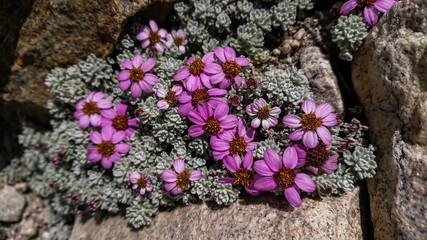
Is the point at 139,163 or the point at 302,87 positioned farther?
the point at 139,163

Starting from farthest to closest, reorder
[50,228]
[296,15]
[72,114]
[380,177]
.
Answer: [50,228]
[72,114]
[296,15]
[380,177]

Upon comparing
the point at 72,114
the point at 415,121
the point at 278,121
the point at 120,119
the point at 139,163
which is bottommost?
the point at 415,121

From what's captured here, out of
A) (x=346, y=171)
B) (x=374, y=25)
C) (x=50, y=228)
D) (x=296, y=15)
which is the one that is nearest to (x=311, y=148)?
(x=346, y=171)

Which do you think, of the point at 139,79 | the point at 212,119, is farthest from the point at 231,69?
the point at 139,79

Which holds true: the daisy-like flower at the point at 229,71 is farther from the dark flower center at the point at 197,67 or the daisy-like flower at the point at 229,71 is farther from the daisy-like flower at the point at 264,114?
the daisy-like flower at the point at 264,114

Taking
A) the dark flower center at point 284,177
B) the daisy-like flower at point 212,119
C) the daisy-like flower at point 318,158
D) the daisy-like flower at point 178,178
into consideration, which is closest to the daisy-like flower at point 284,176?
the dark flower center at point 284,177

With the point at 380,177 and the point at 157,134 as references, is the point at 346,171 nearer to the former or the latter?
the point at 380,177
